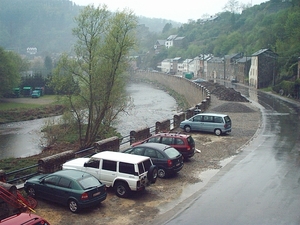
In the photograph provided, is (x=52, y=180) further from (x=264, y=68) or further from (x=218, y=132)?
(x=264, y=68)

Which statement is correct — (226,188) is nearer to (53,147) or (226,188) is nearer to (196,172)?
(196,172)

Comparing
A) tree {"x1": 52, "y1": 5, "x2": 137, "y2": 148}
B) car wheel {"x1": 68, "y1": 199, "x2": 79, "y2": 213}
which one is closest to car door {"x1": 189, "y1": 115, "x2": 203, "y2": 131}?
tree {"x1": 52, "y1": 5, "x2": 137, "y2": 148}

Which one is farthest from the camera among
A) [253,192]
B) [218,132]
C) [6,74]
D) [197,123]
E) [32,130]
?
[6,74]

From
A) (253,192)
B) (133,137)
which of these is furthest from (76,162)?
(133,137)

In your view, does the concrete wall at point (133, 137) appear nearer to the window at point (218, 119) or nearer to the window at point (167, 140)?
the window at point (167, 140)

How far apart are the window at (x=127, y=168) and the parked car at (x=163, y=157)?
257cm

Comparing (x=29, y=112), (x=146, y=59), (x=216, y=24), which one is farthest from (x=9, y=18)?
(x=29, y=112)

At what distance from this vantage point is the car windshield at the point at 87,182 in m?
12.0

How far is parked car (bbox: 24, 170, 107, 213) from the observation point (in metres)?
11.8

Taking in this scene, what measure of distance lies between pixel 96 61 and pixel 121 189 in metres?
15.0

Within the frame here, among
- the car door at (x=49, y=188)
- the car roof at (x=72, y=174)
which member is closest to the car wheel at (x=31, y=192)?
the car door at (x=49, y=188)

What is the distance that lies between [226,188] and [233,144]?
8727mm

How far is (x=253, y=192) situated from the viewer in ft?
46.1

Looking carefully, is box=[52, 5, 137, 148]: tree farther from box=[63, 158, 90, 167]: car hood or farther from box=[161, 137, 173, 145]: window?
box=[63, 158, 90, 167]: car hood
